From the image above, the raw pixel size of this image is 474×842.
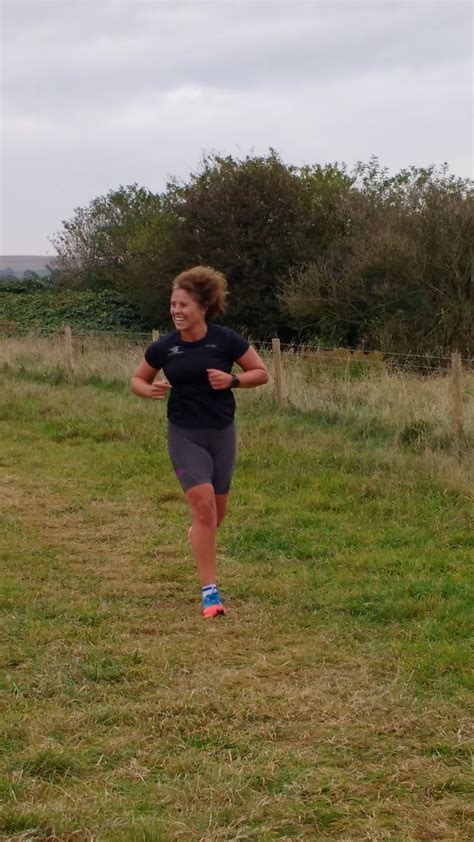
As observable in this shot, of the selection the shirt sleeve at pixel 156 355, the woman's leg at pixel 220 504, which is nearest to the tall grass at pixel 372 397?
the woman's leg at pixel 220 504

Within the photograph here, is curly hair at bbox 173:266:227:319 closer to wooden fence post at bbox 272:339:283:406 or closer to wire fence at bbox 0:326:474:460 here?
wire fence at bbox 0:326:474:460

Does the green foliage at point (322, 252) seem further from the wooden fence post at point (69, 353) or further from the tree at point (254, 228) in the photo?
the wooden fence post at point (69, 353)

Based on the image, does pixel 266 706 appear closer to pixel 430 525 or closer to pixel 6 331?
pixel 430 525

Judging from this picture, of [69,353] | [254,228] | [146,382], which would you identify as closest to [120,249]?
[254,228]

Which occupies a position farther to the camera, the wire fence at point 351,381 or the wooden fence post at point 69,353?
the wooden fence post at point 69,353

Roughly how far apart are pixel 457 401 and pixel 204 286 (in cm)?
496

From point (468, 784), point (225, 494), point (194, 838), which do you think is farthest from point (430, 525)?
point (194, 838)

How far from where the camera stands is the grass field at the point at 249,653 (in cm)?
338

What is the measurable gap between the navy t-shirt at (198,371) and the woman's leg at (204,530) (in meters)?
0.38

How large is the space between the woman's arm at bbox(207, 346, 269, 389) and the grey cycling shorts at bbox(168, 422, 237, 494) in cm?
30

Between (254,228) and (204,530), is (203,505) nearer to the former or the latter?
(204,530)

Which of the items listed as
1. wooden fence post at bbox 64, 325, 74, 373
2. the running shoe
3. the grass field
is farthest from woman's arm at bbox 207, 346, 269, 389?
wooden fence post at bbox 64, 325, 74, 373

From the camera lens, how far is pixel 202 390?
5.56 metres

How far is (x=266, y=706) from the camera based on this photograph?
4.22m
